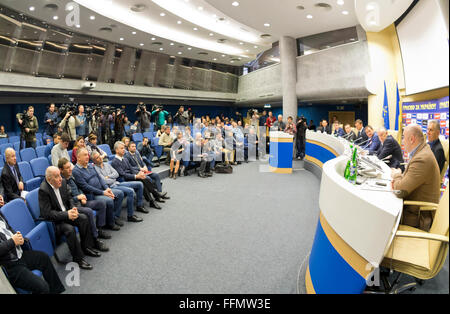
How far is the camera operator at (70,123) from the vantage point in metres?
6.27

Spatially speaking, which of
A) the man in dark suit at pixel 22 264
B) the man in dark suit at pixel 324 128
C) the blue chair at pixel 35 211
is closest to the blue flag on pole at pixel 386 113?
the man in dark suit at pixel 324 128

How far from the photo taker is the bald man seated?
6.45 feet

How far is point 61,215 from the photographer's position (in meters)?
2.76

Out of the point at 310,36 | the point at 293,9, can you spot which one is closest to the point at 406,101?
the point at 293,9

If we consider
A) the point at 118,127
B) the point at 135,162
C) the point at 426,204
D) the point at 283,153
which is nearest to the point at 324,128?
the point at 283,153

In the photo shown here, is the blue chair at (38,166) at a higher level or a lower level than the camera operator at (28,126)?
lower

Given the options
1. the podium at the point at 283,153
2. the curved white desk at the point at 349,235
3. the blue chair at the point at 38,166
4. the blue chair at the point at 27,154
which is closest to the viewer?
the curved white desk at the point at 349,235

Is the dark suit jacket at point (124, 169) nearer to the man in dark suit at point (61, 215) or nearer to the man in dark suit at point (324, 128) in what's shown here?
the man in dark suit at point (61, 215)

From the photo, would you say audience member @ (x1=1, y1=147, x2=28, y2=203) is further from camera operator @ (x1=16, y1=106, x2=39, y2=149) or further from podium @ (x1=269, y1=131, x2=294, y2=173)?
podium @ (x1=269, y1=131, x2=294, y2=173)

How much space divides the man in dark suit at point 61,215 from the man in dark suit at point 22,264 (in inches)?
18.9

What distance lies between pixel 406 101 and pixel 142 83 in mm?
9972

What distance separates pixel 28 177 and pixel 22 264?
2360 mm

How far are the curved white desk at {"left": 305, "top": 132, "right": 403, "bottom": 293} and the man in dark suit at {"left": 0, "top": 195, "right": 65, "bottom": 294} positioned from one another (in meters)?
2.05

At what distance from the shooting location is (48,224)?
2730mm
